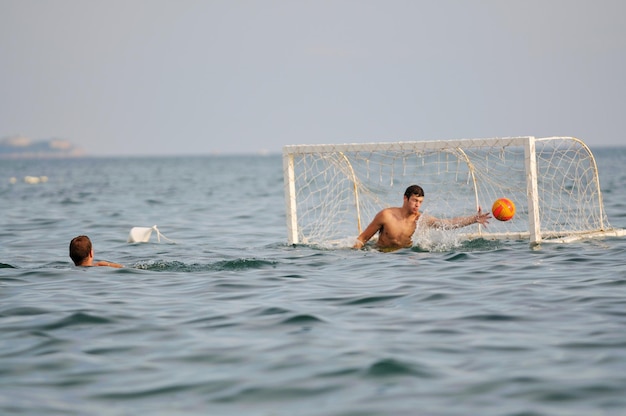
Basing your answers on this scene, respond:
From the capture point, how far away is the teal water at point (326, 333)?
6.09 metres

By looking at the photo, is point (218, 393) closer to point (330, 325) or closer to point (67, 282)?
point (330, 325)

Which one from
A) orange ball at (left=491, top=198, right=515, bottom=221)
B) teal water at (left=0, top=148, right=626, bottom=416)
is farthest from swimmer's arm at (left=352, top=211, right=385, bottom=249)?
orange ball at (left=491, top=198, right=515, bottom=221)

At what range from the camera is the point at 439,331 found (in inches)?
311

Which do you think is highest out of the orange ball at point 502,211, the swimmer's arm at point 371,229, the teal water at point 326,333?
the orange ball at point 502,211

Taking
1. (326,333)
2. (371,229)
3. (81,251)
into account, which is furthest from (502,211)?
(81,251)

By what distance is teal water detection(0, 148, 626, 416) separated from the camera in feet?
20.0

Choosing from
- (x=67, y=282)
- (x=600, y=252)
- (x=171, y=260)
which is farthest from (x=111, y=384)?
(x=600, y=252)

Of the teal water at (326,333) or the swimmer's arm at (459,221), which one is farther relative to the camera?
the swimmer's arm at (459,221)

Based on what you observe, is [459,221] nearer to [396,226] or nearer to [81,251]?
[396,226]

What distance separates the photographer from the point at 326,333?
7.98 metres

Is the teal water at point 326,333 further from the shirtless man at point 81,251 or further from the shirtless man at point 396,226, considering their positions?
the shirtless man at point 396,226

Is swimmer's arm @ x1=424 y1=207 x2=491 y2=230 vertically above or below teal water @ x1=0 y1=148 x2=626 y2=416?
above

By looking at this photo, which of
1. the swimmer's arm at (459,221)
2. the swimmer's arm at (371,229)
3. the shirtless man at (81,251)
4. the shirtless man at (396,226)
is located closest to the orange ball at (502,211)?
the swimmer's arm at (459,221)

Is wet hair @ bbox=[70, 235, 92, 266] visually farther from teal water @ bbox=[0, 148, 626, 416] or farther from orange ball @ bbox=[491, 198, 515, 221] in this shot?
orange ball @ bbox=[491, 198, 515, 221]
